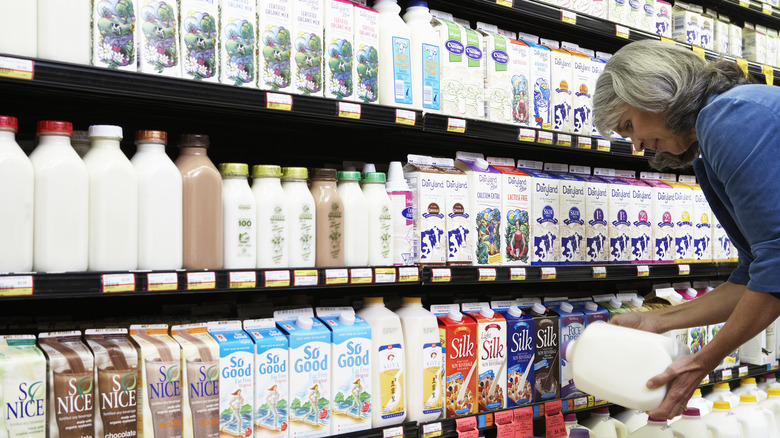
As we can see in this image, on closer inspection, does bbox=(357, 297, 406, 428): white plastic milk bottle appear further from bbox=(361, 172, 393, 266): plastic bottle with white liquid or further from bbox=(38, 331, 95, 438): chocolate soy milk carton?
bbox=(38, 331, 95, 438): chocolate soy milk carton

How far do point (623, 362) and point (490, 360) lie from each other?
61cm

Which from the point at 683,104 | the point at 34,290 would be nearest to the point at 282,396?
the point at 34,290

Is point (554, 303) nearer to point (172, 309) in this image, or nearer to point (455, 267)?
point (455, 267)

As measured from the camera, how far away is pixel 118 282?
5.24 feet

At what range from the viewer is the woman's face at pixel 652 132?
1.94m

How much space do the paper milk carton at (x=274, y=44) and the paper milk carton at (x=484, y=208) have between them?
79 centimetres

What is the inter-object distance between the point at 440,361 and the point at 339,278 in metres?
0.50

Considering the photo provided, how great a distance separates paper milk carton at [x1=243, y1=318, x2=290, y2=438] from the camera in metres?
1.86

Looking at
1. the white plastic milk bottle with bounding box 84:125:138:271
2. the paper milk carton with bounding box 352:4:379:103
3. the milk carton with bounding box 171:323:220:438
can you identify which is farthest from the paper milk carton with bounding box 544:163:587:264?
the white plastic milk bottle with bounding box 84:125:138:271

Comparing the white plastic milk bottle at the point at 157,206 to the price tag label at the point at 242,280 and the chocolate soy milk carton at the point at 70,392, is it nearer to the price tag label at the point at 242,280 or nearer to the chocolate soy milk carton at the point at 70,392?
the price tag label at the point at 242,280

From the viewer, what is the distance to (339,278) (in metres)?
1.98

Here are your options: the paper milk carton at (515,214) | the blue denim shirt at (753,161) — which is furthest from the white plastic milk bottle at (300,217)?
the blue denim shirt at (753,161)

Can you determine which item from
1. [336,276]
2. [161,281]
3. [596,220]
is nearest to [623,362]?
[336,276]

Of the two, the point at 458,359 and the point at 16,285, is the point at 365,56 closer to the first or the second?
the point at 458,359
